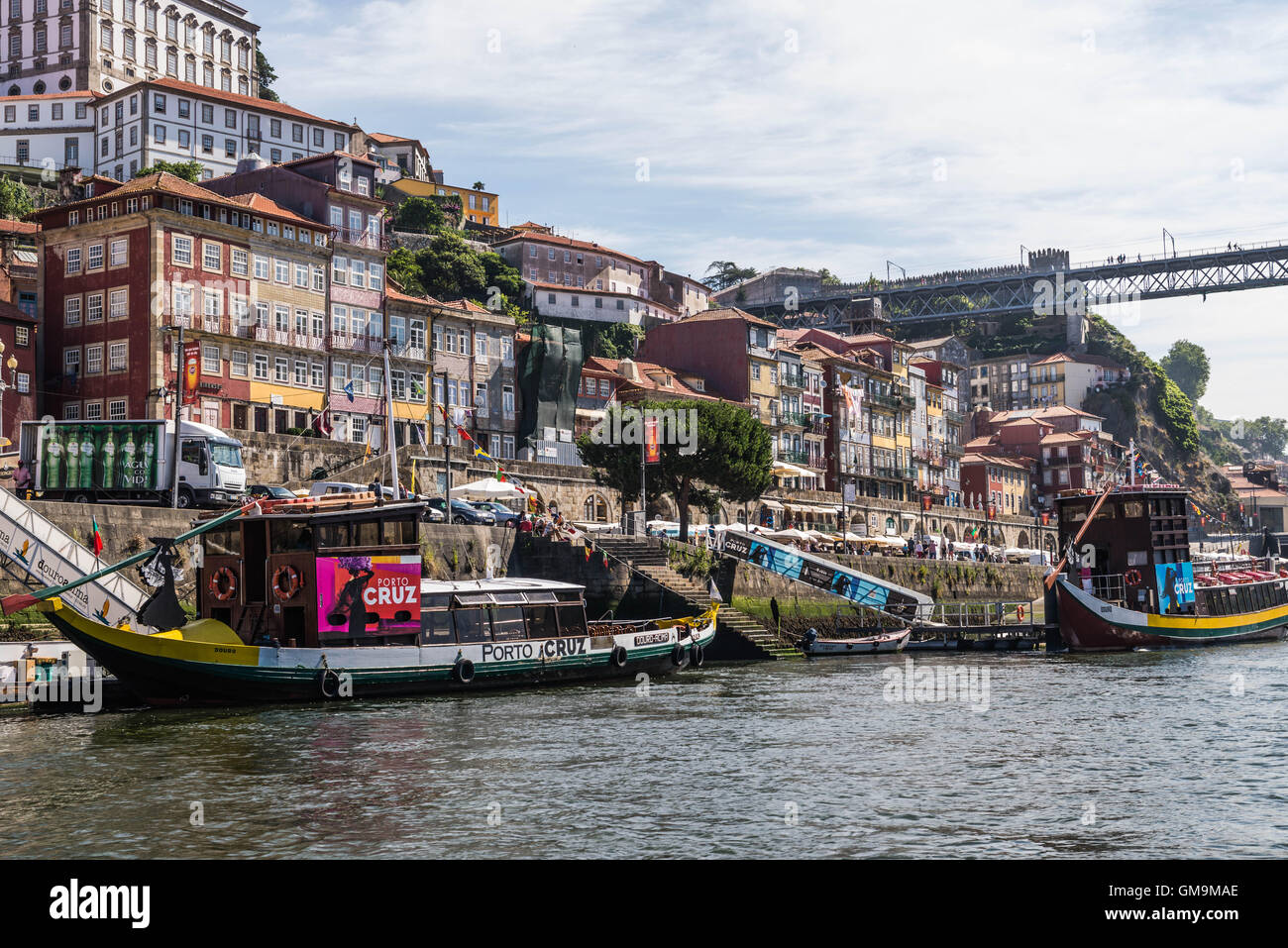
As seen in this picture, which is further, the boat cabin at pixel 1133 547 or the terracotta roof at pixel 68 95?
the terracotta roof at pixel 68 95

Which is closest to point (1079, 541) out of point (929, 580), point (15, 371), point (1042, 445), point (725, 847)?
point (929, 580)

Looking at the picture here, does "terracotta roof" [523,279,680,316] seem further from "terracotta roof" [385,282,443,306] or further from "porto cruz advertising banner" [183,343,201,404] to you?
"porto cruz advertising banner" [183,343,201,404]

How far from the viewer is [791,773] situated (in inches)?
867

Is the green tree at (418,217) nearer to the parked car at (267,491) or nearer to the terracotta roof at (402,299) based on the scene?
the terracotta roof at (402,299)

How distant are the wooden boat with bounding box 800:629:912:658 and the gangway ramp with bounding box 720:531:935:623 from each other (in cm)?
570

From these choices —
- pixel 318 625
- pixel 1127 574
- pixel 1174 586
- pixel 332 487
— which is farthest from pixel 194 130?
pixel 318 625

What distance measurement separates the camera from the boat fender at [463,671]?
118ft

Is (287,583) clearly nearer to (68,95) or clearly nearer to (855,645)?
(855,645)

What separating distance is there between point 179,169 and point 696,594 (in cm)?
6119

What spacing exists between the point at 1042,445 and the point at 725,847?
Result: 13181 cm

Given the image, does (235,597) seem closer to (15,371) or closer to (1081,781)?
(1081,781)

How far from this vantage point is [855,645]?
171ft

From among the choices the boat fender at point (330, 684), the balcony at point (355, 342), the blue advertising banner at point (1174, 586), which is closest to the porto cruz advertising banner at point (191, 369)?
the balcony at point (355, 342)

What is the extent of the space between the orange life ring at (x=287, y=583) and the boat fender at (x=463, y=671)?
508cm
